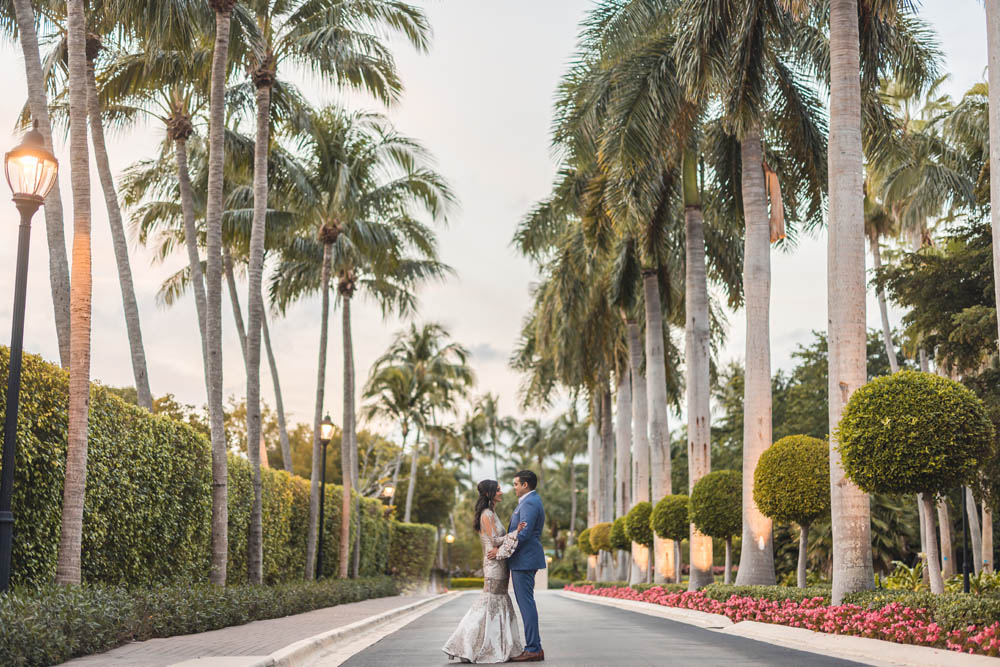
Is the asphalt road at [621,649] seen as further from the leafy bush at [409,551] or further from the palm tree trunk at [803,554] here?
the leafy bush at [409,551]

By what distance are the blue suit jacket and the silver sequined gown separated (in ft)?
0.32

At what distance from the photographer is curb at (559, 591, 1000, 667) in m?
9.16

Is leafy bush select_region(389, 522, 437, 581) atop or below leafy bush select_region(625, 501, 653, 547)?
below

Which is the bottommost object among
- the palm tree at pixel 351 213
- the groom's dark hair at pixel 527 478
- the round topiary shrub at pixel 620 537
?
the round topiary shrub at pixel 620 537

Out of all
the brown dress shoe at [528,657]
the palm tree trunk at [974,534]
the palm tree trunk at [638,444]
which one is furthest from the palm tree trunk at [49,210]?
the palm tree trunk at [974,534]

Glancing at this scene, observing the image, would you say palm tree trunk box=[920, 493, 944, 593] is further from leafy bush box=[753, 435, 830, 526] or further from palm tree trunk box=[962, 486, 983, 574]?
palm tree trunk box=[962, 486, 983, 574]

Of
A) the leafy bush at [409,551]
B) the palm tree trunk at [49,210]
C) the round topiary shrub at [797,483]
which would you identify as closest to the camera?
the palm tree trunk at [49,210]

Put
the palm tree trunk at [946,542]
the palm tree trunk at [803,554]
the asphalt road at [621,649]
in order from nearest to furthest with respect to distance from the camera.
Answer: the asphalt road at [621,649]
the palm tree trunk at [803,554]
the palm tree trunk at [946,542]

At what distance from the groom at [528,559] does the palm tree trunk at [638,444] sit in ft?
73.9

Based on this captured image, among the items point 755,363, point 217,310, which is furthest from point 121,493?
point 755,363

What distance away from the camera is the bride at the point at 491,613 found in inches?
409

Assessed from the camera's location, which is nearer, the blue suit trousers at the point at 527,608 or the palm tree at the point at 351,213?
the blue suit trousers at the point at 527,608

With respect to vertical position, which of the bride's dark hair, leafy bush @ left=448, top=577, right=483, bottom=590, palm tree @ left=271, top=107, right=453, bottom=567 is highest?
palm tree @ left=271, top=107, right=453, bottom=567

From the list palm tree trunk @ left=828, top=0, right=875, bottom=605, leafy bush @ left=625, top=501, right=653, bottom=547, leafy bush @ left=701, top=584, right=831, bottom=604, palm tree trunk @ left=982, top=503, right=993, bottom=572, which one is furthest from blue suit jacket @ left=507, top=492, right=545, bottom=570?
palm tree trunk @ left=982, top=503, right=993, bottom=572
